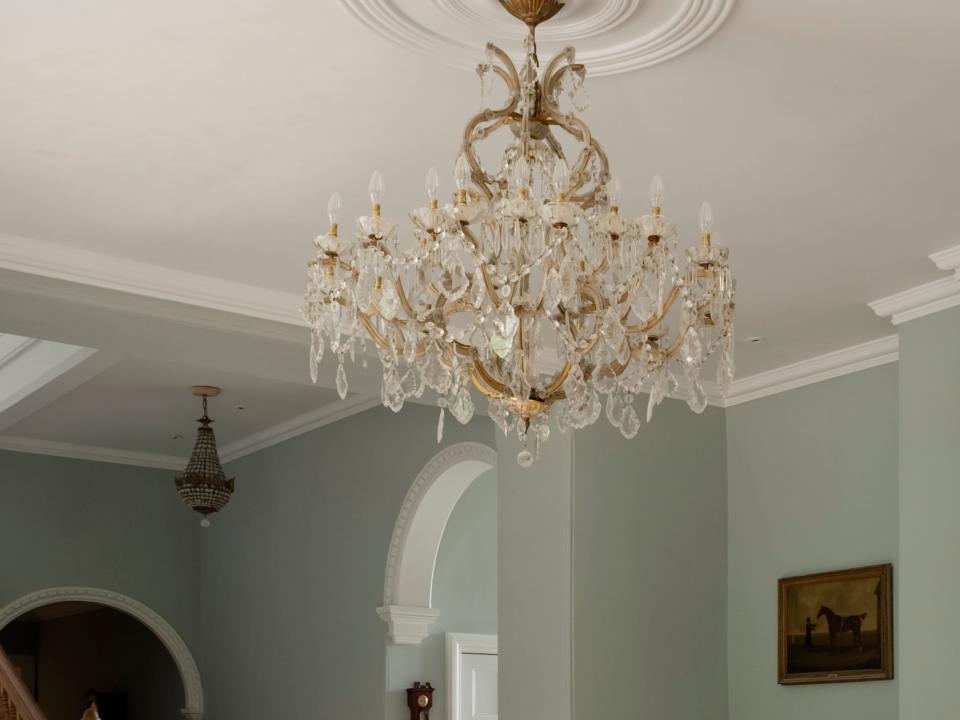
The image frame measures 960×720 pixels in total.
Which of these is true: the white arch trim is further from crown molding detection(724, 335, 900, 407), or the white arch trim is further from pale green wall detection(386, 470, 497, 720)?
crown molding detection(724, 335, 900, 407)

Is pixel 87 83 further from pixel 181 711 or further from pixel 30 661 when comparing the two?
pixel 30 661

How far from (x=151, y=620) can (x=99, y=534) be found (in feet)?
2.56

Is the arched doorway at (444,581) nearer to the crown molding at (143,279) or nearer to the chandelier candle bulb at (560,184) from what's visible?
the crown molding at (143,279)

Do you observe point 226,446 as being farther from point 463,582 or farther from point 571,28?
point 571,28

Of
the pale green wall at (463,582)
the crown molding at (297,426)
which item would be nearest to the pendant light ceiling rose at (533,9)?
the crown molding at (297,426)

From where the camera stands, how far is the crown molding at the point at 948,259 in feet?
16.7

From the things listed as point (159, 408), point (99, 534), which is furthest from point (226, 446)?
point (159, 408)

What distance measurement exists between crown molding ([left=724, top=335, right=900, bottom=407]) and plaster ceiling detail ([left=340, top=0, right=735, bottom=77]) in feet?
9.39

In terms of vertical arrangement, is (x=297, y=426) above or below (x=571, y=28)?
below

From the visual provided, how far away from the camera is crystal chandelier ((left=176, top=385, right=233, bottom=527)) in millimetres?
8469

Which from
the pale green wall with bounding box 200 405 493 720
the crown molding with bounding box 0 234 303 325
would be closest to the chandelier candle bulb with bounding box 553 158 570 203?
the crown molding with bounding box 0 234 303 325

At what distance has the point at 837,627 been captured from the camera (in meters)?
6.17

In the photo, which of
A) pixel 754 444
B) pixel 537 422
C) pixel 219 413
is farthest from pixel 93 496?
pixel 537 422

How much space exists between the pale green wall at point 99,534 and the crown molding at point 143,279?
15.7 ft
